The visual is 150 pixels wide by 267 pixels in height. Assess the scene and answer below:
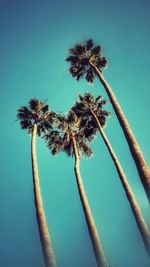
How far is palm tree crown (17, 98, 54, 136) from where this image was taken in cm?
2503

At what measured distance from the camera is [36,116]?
25000 millimetres

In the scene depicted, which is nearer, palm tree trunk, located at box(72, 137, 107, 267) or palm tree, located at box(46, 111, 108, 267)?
palm tree trunk, located at box(72, 137, 107, 267)

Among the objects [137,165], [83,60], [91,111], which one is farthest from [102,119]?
[137,165]

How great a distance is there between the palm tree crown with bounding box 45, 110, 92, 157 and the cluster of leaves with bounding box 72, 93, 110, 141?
18.4 inches

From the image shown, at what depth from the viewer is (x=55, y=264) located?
14031 millimetres

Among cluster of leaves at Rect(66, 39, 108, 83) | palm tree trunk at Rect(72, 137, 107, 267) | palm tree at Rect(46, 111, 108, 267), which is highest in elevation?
cluster of leaves at Rect(66, 39, 108, 83)

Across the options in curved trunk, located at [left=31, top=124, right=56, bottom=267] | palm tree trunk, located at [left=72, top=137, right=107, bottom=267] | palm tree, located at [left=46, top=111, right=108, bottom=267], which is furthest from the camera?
palm tree, located at [left=46, top=111, right=108, bottom=267]

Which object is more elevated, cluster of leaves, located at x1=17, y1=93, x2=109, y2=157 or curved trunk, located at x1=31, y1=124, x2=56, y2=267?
cluster of leaves, located at x1=17, y1=93, x2=109, y2=157

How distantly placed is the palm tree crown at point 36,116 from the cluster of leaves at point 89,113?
265cm

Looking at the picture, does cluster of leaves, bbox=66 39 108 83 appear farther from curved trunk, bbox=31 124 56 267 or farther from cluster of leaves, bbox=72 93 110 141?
curved trunk, bbox=31 124 56 267

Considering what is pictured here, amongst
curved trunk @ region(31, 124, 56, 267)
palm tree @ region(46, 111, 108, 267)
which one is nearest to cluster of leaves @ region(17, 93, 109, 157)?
palm tree @ region(46, 111, 108, 267)

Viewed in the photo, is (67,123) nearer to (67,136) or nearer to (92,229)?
(67,136)

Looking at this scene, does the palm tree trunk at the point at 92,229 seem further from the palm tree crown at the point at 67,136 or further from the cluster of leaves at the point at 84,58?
the cluster of leaves at the point at 84,58

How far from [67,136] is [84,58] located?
748 centimetres
